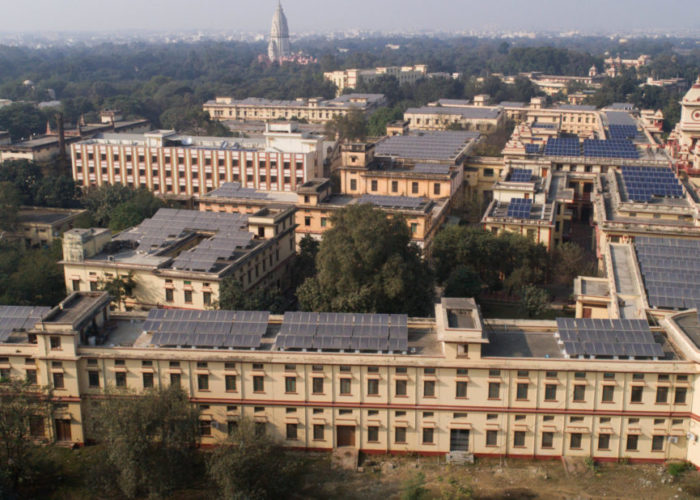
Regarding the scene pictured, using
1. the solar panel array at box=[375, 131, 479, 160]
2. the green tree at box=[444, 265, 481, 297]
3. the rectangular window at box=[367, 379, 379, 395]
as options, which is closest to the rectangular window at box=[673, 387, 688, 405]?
the rectangular window at box=[367, 379, 379, 395]

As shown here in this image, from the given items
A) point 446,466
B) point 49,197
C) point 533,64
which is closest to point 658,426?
point 446,466

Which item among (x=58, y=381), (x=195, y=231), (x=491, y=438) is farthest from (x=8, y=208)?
(x=491, y=438)

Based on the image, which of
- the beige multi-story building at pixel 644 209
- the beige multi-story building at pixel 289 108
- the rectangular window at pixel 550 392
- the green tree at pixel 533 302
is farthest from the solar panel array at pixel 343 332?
the beige multi-story building at pixel 289 108

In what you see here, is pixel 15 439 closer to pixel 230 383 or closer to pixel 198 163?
pixel 230 383

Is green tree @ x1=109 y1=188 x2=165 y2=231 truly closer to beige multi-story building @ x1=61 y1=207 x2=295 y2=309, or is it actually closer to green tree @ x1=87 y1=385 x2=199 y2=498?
beige multi-story building @ x1=61 y1=207 x2=295 y2=309

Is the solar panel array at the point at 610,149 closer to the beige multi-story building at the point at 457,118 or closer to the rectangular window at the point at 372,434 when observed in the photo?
the beige multi-story building at the point at 457,118

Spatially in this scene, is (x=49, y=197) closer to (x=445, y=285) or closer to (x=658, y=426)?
(x=445, y=285)

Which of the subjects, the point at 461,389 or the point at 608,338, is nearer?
the point at 461,389
